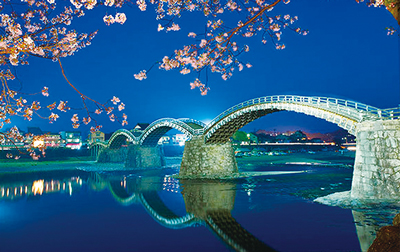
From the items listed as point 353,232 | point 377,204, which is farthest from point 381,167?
point 353,232

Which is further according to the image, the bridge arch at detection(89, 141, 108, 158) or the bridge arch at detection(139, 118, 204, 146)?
the bridge arch at detection(89, 141, 108, 158)

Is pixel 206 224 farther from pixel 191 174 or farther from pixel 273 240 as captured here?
pixel 191 174

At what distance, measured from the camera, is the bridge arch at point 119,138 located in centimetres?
6013

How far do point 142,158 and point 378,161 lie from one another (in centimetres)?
4678

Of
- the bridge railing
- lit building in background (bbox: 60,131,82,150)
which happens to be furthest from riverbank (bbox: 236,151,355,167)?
lit building in background (bbox: 60,131,82,150)

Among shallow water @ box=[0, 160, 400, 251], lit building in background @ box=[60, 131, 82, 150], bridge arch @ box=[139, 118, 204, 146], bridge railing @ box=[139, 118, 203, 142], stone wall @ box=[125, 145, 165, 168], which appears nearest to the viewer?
shallow water @ box=[0, 160, 400, 251]

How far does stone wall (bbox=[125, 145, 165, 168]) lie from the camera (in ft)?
190

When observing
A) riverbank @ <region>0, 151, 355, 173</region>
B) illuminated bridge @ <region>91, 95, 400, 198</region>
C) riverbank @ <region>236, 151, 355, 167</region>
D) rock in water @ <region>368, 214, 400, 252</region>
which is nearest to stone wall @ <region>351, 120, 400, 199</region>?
illuminated bridge @ <region>91, 95, 400, 198</region>

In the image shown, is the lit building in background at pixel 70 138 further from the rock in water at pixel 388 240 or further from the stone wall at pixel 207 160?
the rock in water at pixel 388 240

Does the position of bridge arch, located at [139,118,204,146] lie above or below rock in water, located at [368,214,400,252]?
above

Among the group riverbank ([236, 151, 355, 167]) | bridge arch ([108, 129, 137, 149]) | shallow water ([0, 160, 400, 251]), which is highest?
bridge arch ([108, 129, 137, 149])

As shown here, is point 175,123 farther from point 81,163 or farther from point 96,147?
point 96,147

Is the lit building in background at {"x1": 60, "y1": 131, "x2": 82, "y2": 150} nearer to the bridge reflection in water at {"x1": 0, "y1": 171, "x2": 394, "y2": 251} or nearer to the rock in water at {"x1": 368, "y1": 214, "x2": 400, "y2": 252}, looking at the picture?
the bridge reflection in water at {"x1": 0, "y1": 171, "x2": 394, "y2": 251}

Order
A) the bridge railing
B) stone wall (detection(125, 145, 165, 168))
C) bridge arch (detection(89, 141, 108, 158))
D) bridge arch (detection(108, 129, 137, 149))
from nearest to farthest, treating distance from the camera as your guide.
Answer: the bridge railing < stone wall (detection(125, 145, 165, 168)) < bridge arch (detection(108, 129, 137, 149)) < bridge arch (detection(89, 141, 108, 158))
